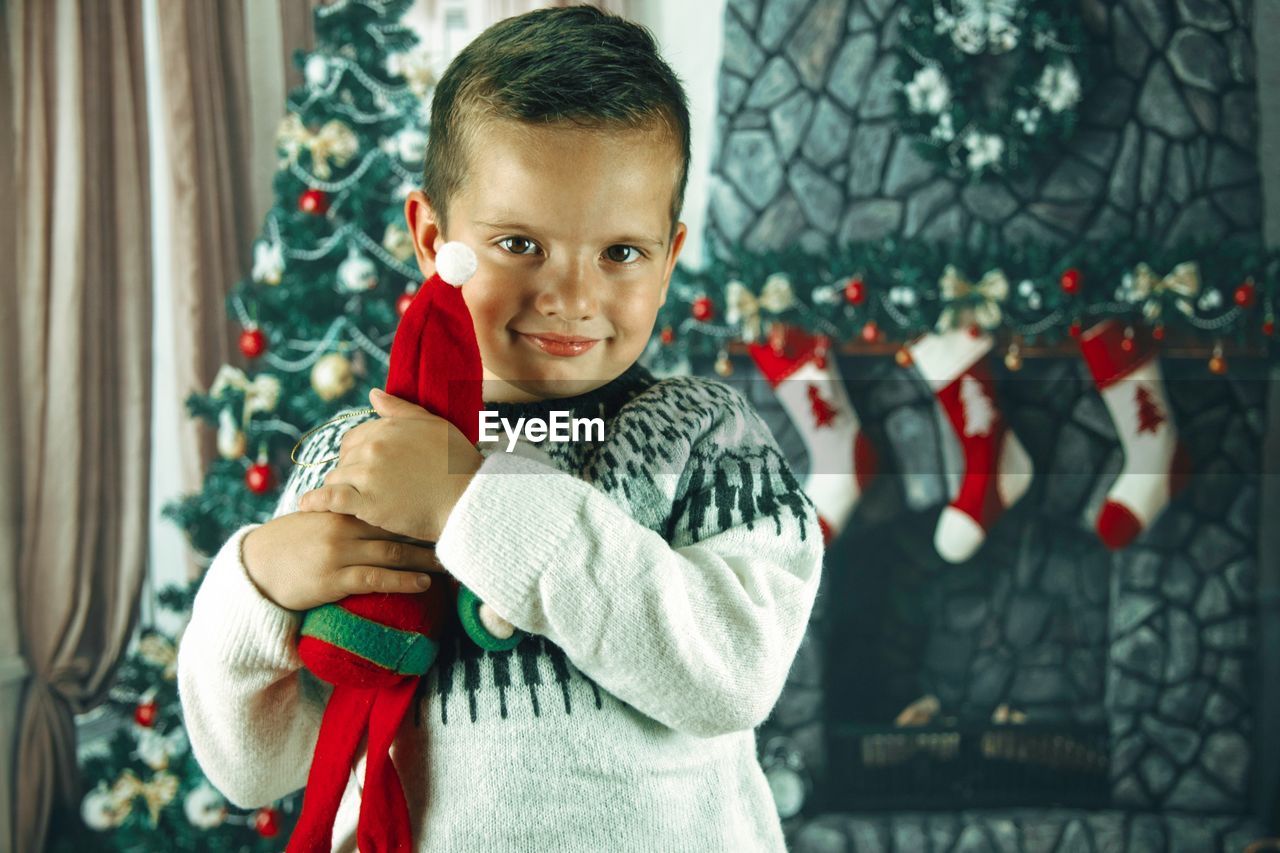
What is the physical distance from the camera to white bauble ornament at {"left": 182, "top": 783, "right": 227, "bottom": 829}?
231 centimetres

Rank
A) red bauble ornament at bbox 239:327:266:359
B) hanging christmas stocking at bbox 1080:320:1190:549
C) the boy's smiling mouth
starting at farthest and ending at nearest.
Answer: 1. hanging christmas stocking at bbox 1080:320:1190:549
2. red bauble ornament at bbox 239:327:266:359
3. the boy's smiling mouth

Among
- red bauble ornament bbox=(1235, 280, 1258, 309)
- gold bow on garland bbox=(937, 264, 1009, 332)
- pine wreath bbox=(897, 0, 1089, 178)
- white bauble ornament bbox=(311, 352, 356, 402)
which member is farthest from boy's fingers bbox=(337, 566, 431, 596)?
red bauble ornament bbox=(1235, 280, 1258, 309)

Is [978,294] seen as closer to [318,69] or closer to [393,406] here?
[318,69]

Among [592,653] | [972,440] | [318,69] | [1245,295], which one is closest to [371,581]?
[592,653]

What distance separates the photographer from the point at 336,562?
66cm

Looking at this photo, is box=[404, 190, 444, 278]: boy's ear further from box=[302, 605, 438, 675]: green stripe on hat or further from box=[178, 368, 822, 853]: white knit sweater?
box=[302, 605, 438, 675]: green stripe on hat

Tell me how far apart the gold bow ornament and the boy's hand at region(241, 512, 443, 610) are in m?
1.67

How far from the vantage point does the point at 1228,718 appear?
2803 mm

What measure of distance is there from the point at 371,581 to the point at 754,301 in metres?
2.02

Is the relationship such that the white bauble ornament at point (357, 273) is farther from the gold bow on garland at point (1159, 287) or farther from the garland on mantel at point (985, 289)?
the gold bow on garland at point (1159, 287)

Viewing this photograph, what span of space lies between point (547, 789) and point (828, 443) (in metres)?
2.06

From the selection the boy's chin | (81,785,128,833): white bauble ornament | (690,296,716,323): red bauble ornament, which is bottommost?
(81,785,128,833): white bauble ornament

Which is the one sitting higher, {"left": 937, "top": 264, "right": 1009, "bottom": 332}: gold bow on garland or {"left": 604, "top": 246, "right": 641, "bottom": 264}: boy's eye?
{"left": 604, "top": 246, "right": 641, "bottom": 264}: boy's eye

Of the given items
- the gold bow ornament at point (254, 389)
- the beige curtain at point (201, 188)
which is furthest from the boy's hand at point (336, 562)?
the beige curtain at point (201, 188)
